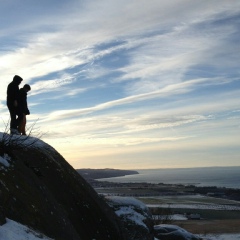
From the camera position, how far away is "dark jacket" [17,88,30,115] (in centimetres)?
1045

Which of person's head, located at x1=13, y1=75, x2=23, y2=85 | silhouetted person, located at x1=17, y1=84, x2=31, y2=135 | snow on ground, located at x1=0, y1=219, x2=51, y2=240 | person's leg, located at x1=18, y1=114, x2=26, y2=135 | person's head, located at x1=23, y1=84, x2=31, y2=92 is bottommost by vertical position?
snow on ground, located at x1=0, y1=219, x2=51, y2=240

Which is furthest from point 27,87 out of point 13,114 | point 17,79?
Result: point 13,114

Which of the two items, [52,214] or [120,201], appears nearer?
[52,214]

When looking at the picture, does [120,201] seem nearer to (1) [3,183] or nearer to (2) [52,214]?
(2) [52,214]

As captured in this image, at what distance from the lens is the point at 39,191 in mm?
6789

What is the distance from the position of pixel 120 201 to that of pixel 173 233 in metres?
6.14

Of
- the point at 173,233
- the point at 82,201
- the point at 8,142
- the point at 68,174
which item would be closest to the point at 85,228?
the point at 82,201

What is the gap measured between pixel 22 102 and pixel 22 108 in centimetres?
16

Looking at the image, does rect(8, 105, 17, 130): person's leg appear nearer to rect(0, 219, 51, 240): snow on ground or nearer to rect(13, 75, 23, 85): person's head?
rect(13, 75, 23, 85): person's head

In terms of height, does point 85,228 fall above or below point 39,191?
below

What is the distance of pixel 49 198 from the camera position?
700cm

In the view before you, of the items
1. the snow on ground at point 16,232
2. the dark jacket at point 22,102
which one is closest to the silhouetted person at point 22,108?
the dark jacket at point 22,102

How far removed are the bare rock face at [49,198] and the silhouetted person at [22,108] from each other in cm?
177

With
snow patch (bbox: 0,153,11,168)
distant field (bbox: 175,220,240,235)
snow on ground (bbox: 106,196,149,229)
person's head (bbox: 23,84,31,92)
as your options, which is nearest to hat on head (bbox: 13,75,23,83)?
person's head (bbox: 23,84,31,92)
